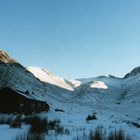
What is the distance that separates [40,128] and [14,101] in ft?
110

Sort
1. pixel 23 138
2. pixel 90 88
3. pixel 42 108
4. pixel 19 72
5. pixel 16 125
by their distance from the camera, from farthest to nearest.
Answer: pixel 90 88 → pixel 19 72 → pixel 42 108 → pixel 16 125 → pixel 23 138

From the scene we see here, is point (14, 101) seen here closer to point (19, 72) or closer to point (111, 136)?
point (111, 136)

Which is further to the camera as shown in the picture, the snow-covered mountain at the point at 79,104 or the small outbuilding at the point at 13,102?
the small outbuilding at the point at 13,102

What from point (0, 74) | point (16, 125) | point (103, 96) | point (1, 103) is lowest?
point (16, 125)

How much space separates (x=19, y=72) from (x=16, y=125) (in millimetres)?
146273

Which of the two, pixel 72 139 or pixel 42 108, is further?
pixel 42 108

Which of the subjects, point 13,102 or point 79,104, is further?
point 79,104

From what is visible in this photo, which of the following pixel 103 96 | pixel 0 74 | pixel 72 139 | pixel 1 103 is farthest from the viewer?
pixel 103 96

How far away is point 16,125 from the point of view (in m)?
13.3

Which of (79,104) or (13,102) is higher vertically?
(79,104)

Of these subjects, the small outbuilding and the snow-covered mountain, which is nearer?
the snow-covered mountain

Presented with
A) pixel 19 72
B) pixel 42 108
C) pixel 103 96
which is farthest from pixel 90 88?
pixel 42 108

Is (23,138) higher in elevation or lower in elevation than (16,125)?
lower

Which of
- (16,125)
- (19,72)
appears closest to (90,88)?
(19,72)
